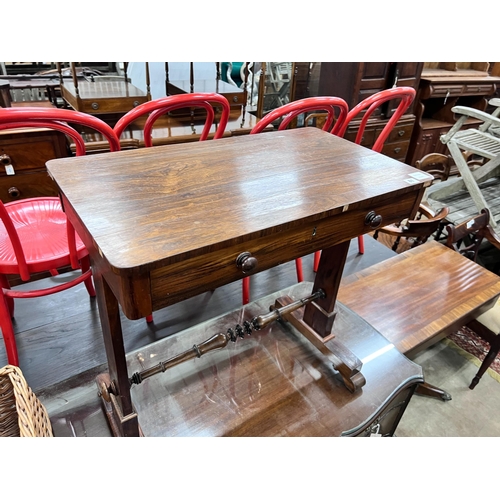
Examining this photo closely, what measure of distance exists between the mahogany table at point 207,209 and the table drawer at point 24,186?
1.28m

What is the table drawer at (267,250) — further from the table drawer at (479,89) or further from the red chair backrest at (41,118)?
the table drawer at (479,89)

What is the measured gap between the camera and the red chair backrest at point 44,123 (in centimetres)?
91

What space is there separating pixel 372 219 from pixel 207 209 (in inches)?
17.8

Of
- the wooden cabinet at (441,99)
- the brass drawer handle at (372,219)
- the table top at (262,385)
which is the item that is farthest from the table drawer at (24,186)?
the wooden cabinet at (441,99)

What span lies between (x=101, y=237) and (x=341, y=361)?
38.2 inches

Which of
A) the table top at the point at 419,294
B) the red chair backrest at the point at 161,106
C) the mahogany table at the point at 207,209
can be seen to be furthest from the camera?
the table top at the point at 419,294

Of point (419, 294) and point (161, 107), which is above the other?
point (161, 107)

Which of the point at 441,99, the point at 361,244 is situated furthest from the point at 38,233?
the point at 441,99

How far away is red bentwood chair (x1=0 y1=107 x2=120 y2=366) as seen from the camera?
96cm

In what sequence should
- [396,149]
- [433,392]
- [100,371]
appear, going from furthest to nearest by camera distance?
1. [396,149]
2. [433,392]
3. [100,371]

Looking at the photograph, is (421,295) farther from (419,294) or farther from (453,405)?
(453,405)

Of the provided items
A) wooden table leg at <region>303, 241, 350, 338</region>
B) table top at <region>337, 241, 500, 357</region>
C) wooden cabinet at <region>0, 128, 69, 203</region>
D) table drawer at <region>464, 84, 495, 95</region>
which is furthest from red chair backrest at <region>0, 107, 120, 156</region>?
table drawer at <region>464, 84, 495, 95</region>

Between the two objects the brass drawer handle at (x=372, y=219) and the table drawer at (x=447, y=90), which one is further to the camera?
the table drawer at (x=447, y=90)

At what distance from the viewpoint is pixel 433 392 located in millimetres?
1914
